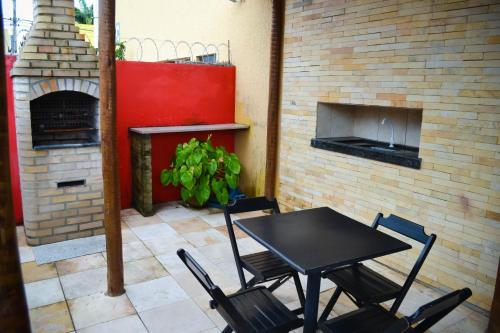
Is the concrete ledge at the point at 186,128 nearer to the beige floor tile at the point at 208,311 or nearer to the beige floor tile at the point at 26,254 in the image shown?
the beige floor tile at the point at 26,254

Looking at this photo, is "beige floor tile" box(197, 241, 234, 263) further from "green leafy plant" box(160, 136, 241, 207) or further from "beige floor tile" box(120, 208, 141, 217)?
"beige floor tile" box(120, 208, 141, 217)

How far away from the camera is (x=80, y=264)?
161 inches

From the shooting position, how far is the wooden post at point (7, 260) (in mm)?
956

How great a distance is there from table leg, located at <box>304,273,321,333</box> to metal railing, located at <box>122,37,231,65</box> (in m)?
4.04

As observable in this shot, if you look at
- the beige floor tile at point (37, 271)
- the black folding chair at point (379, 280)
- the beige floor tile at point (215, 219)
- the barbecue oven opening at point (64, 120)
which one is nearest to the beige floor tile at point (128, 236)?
the beige floor tile at point (37, 271)

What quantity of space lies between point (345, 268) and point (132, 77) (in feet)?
13.1

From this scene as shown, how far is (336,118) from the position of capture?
5.26 meters

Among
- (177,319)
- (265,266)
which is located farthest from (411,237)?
(177,319)

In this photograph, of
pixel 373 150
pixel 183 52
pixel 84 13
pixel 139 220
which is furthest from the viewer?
pixel 84 13

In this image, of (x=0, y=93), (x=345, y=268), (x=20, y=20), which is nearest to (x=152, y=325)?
(x=345, y=268)

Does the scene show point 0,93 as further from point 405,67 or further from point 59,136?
point 59,136

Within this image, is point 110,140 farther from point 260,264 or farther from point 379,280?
point 379,280

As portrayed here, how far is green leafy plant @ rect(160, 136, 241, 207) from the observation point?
18.4ft

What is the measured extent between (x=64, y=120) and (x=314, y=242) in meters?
3.51
